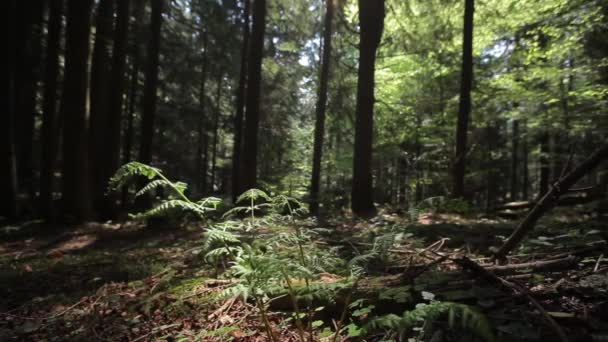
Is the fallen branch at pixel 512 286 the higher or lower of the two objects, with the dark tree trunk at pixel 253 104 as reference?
lower

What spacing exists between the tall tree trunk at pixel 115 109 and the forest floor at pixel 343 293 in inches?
198

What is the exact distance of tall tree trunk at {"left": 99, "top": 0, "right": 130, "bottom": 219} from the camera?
1012 cm

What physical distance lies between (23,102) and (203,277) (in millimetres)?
15249

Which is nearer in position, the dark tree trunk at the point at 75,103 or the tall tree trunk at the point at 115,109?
the dark tree trunk at the point at 75,103

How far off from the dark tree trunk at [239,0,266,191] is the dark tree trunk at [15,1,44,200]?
764 cm

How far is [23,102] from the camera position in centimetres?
1396

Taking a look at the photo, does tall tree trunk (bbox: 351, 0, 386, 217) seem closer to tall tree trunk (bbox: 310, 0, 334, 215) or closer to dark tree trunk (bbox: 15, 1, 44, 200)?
tall tree trunk (bbox: 310, 0, 334, 215)

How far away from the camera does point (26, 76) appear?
1269 cm

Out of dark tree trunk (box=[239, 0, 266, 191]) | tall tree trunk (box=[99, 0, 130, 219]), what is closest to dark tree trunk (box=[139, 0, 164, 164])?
tall tree trunk (box=[99, 0, 130, 219])

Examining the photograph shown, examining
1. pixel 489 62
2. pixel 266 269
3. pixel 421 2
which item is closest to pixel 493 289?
pixel 266 269

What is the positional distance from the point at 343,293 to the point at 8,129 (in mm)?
11527

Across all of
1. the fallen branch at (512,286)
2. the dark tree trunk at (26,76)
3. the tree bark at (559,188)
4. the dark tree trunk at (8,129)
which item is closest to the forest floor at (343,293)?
the fallen branch at (512,286)

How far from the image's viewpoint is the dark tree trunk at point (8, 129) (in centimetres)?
980

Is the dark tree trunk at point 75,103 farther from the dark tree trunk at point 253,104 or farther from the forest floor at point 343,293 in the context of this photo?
the dark tree trunk at point 253,104
